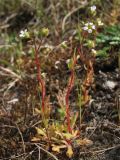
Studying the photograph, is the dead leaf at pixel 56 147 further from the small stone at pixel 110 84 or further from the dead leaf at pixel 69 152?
the small stone at pixel 110 84

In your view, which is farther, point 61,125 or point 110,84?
point 110,84

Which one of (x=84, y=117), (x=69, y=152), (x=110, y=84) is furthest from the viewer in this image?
(x=110, y=84)

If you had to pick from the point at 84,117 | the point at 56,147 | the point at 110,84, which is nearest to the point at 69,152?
the point at 56,147

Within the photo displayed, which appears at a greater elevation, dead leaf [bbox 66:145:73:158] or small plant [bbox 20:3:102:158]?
small plant [bbox 20:3:102:158]

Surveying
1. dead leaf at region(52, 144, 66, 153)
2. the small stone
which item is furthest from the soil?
dead leaf at region(52, 144, 66, 153)

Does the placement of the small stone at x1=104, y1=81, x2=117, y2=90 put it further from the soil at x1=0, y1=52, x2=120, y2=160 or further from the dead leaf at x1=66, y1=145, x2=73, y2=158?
the dead leaf at x1=66, y1=145, x2=73, y2=158

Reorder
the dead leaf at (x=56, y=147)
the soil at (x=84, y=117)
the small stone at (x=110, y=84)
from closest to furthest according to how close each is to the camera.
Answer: the dead leaf at (x=56, y=147) < the soil at (x=84, y=117) < the small stone at (x=110, y=84)

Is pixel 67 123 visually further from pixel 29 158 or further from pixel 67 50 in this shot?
pixel 67 50

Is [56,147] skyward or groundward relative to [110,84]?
groundward

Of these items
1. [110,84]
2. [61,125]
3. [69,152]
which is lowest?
[69,152]

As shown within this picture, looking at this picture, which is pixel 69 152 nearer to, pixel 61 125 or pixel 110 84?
pixel 61 125

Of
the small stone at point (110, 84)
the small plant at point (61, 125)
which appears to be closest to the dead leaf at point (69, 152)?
the small plant at point (61, 125)
